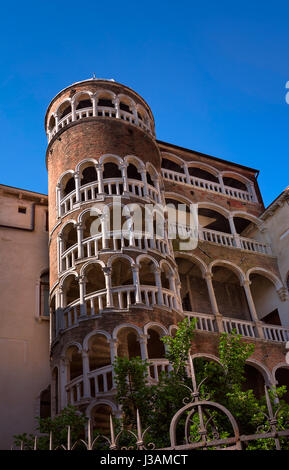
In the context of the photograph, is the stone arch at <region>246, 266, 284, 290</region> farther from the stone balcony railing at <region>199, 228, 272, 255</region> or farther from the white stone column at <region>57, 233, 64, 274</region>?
the white stone column at <region>57, 233, 64, 274</region>

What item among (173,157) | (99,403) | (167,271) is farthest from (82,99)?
(99,403)

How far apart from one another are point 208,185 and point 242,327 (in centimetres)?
858

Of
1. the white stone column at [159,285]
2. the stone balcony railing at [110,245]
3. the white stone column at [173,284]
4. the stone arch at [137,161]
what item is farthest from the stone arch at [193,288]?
the stone arch at [137,161]

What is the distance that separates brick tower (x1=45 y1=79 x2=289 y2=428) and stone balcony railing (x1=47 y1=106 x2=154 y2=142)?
63 mm

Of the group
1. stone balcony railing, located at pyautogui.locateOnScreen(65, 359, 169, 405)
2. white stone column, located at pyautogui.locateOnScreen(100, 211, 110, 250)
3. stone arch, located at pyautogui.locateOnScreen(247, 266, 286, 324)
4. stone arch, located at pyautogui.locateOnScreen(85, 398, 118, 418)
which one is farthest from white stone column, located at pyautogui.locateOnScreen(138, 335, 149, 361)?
stone arch, located at pyautogui.locateOnScreen(247, 266, 286, 324)

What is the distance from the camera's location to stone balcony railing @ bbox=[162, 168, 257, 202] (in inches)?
1029

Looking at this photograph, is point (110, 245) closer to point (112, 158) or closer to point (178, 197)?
point (112, 158)

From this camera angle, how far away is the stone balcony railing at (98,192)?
21.1m

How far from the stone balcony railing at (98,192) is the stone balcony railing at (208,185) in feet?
13.2

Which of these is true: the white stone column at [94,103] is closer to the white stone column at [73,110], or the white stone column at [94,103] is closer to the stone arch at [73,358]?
the white stone column at [73,110]
